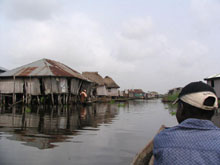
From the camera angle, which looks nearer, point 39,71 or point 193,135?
point 193,135

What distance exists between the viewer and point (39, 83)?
2077cm

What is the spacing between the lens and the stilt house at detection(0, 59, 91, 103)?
20375 millimetres

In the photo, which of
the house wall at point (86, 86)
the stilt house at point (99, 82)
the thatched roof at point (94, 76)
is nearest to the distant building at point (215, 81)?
the house wall at point (86, 86)

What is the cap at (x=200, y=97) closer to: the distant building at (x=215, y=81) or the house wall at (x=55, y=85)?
the house wall at (x=55, y=85)

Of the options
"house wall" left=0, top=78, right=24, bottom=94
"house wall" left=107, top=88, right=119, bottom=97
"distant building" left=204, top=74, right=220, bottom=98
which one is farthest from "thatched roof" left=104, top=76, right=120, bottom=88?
"house wall" left=0, top=78, right=24, bottom=94

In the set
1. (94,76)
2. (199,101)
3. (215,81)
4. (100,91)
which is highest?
(94,76)

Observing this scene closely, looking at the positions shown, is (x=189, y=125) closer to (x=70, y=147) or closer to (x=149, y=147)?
(x=149, y=147)

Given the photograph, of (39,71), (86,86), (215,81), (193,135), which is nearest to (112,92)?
(86,86)

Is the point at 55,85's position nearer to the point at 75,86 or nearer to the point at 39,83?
the point at 39,83

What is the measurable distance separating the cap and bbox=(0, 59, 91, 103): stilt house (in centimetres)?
1888

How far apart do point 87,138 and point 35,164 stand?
7.09ft

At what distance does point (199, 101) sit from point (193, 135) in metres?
0.31

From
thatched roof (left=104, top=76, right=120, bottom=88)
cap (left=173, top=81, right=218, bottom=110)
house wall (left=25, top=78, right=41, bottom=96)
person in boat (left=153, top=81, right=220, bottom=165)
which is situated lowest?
person in boat (left=153, top=81, right=220, bottom=165)

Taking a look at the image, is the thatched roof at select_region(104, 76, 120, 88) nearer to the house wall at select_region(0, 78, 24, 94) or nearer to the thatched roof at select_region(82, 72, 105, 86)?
the thatched roof at select_region(82, 72, 105, 86)
